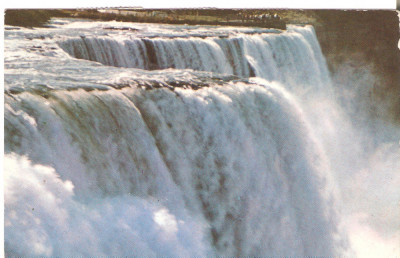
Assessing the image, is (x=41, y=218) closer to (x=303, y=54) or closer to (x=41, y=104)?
(x=41, y=104)

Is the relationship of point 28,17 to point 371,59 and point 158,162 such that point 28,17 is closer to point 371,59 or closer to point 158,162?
point 158,162

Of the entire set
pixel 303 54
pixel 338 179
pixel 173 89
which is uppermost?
pixel 303 54

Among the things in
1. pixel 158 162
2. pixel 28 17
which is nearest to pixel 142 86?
pixel 158 162

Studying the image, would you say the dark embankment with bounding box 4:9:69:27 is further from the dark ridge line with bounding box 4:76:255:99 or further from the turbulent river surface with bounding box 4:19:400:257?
the dark ridge line with bounding box 4:76:255:99

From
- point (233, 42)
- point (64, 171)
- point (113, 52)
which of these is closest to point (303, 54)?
point (233, 42)

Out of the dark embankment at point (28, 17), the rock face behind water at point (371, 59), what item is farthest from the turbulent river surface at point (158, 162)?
the rock face behind water at point (371, 59)

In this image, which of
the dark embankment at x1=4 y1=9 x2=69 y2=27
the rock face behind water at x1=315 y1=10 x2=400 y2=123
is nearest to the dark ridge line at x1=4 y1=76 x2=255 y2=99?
the dark embankment at x1=4 y1=9 x2=69 y2=27

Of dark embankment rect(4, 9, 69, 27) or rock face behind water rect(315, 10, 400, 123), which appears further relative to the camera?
rock face behind water rect(315, 10, 400, 123)

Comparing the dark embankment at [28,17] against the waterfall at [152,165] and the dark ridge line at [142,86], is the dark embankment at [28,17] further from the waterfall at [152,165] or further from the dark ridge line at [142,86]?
the dark ridge line at [142,86]
